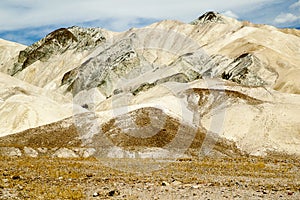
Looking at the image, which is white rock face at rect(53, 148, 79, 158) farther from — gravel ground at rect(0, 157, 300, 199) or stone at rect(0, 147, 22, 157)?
gravel ground at rect(0, 157, 300, 199)

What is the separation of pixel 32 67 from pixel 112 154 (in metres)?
95.9

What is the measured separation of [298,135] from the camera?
4709cm

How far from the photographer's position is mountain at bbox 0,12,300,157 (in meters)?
45.8

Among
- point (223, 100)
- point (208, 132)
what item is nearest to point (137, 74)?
point (223, 100)

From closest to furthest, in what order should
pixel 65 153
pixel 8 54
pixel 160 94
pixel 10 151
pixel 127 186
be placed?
pixel 127 186 < pixel 10 151 < pixel 65 153 < pixel 160 94 < pixel 8 54

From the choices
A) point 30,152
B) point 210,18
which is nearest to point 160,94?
point 30,152

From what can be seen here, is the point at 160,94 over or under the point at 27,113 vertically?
over

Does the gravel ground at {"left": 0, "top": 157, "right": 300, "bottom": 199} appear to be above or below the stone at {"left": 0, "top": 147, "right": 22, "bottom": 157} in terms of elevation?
above

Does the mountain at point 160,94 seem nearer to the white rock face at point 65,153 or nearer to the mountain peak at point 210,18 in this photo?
the white rock face at point 65,153

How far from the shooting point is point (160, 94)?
65562mm

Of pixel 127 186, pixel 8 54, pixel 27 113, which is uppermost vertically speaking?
pixel 8 54

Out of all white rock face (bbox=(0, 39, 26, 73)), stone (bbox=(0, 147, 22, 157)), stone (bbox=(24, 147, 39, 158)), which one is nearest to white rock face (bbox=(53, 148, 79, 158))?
stone (bbox=(24, 147, 39, 158))

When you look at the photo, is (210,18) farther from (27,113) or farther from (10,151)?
(10,151)

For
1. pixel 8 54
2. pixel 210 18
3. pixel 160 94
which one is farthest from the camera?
pixel 210 18
